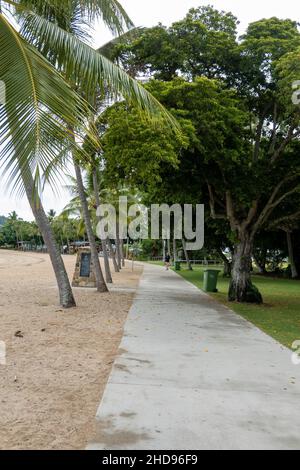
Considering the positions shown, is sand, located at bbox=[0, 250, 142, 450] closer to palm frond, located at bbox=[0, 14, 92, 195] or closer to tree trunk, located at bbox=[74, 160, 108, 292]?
palm frond, located at bbox=[0, 14, 92, 195]

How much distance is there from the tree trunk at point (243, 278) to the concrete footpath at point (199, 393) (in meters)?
6.68

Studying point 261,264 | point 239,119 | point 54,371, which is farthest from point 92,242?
point 261,264

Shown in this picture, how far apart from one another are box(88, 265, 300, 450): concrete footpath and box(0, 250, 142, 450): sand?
0.22m

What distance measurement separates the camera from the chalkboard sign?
18.6 meters

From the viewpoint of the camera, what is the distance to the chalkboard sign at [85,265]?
18.6 metres

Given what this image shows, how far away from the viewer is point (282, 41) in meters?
12.8

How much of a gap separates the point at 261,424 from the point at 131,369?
2.19 m

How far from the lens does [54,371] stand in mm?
5973

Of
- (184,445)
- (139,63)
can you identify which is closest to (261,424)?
(184,445)

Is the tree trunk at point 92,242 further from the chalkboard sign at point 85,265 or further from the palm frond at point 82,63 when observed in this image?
the palm frond at point 82,63

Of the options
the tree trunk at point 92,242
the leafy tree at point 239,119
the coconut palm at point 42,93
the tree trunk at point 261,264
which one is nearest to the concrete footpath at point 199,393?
the coconut palm at point 42,93

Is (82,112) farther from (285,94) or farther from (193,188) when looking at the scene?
(193,188)
